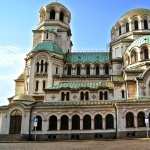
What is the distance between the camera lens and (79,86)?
2077 inches

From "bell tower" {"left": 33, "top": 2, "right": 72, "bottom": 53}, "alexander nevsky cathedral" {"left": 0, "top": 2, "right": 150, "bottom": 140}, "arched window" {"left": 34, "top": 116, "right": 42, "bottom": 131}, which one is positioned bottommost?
"arched window" {"left": 34, "top": 116, "right": 42, "bottom": 131}

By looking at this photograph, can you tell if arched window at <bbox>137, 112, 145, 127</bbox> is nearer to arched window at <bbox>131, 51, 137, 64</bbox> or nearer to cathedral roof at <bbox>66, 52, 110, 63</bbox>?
arched window at <bbox>131, 51, 137, 64</bbox>

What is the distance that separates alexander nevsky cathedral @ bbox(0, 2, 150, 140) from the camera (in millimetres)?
42125

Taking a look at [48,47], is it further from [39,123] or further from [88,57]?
[39,123]

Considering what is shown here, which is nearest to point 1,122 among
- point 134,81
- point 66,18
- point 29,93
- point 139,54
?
point 29,93

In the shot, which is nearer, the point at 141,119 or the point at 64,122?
the point at 141,119

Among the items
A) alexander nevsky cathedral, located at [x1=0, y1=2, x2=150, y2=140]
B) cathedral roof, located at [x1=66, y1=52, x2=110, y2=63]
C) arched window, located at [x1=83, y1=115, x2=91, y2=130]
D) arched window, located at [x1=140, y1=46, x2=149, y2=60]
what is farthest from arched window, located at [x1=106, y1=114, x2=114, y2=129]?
cathedral roof, located at [x1=66, y1=52, x2=110, y2=63]

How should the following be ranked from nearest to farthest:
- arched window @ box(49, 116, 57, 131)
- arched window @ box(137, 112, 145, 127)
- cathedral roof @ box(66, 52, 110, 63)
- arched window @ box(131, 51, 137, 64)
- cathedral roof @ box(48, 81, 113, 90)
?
arched window @ box(137, 112, 145, 127)
arched window @ box(49, 116, 57, 131)
cathedral roof @ box(48, 81, 113, 90)
arched window @ box(131, 51, 137, 64)
cathedral roof @ box(66, 52, 110, 63)

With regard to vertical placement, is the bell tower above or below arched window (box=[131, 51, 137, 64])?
above

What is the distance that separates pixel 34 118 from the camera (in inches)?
1715

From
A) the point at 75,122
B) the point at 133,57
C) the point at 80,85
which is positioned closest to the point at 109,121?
the point at 75,122

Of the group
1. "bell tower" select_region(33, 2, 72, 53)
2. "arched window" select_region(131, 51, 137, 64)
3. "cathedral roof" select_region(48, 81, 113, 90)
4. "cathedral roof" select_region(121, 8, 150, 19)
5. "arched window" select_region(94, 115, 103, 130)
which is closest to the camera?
"arched window" select_region(94, 115, 103, 130)

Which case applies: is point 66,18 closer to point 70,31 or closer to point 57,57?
point 70,31

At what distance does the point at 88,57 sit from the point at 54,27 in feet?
38.2
